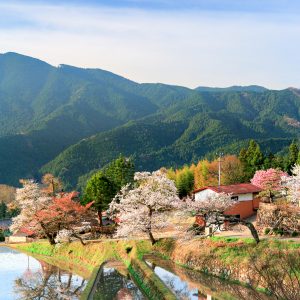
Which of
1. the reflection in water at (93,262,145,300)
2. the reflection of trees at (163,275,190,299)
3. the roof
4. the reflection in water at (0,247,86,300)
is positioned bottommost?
the reflection in water at (0,247,86,300)

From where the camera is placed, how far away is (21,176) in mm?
177875

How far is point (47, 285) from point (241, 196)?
20373 millimetres

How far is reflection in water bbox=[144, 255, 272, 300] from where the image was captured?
23.4 meters

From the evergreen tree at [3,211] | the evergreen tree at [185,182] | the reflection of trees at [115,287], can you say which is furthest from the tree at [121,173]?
the evergreen tree at [3,211]

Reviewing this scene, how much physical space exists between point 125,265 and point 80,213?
1071cm

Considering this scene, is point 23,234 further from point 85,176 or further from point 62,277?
point 85,176

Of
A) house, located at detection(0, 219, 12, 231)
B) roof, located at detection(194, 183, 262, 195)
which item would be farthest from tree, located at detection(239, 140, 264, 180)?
house, located at detection(0, 219, 12, 231)

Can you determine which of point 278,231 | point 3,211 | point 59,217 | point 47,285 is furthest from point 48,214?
point 3,211

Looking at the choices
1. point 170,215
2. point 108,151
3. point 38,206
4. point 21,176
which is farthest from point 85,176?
point 170,215

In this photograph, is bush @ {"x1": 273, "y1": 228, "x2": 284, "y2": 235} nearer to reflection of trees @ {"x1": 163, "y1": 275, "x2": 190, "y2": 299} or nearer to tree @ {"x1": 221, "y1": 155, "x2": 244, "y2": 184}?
reflection of trees @ {"x1": 163, "y1": 275, "x2": 190, "y2": 299}

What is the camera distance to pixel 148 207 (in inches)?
1406

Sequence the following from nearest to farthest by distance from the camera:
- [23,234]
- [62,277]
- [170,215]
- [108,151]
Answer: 1. [62,277]
2. [170,215]
3. [23,234]
4. [108,151]

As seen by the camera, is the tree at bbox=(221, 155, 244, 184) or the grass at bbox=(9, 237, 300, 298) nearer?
the grass at bbox=(9, 237, 300, 298)

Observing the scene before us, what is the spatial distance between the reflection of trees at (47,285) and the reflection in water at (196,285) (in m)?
5.50
